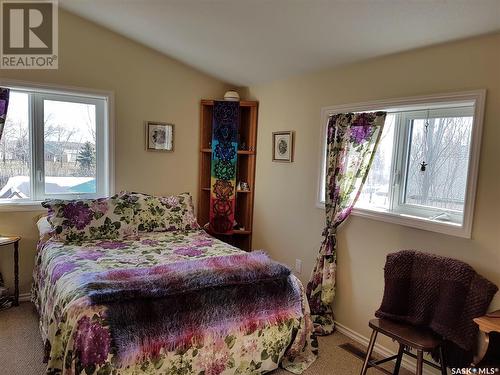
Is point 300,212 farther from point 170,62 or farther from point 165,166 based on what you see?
point 170,62

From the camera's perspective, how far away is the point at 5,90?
293 centimetres

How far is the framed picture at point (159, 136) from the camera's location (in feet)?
12.1

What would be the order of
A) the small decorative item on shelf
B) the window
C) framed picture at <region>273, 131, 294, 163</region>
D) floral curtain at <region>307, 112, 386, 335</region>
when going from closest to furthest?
floral curtain at <region>307, 112, 386, 335</region> → the window → framed picture at <region>273, 131, 294, 163</region> → the small decorative item on shelf

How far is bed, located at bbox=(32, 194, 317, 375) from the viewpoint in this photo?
5.66ft

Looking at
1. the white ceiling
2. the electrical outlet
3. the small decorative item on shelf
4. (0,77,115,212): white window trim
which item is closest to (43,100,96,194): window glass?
(0,77,115,212): white window trim

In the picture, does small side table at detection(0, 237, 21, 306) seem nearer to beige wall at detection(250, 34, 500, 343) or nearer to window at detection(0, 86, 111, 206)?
window at detection(0, 86, 111, 206)

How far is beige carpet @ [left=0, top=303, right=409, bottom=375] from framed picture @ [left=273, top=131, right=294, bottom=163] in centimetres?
162

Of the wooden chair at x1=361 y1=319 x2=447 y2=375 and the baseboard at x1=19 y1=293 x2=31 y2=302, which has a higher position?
the wooden chair at x1=361 y1=319 x2=447 y2=375

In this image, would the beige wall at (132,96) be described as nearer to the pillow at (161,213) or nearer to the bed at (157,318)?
the pillow at (161,213)

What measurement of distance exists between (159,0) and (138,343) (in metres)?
2.25

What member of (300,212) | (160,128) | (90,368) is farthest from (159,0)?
(90,368)

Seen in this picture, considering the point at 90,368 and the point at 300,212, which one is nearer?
the point at 90,368

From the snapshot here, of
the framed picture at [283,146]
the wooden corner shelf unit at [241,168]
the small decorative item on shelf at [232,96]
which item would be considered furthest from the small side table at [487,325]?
the small decorative item on shelf at [232,96]

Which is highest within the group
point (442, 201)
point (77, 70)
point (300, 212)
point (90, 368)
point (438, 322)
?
point (77, 70)
